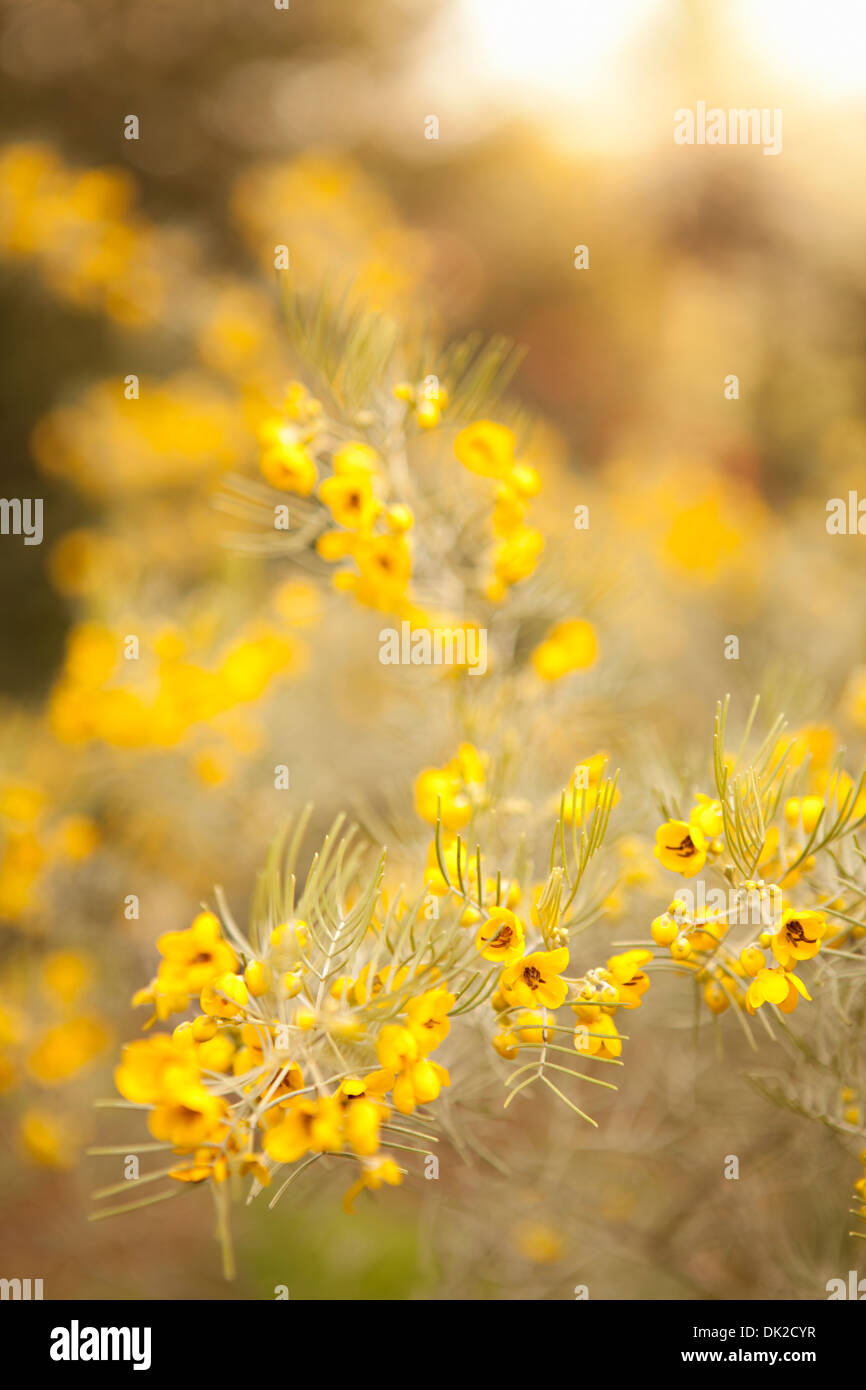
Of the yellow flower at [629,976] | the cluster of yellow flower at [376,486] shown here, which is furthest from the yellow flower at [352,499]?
the yellow flower at [629,976]

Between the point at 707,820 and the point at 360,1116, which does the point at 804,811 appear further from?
the point at 360,1116

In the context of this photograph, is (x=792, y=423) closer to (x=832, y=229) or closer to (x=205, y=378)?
(x=832, y=229)

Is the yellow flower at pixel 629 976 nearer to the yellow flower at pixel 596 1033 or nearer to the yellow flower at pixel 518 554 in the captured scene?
the yellow flower at pixel 596 1033

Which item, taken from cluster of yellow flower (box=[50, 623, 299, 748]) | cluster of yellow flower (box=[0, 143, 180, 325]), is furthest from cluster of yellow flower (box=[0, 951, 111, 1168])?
cluster of yellow flower (box=[0, 143, 180, 325])

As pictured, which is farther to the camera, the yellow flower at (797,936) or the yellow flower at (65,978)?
the yellow flower at (65,978)

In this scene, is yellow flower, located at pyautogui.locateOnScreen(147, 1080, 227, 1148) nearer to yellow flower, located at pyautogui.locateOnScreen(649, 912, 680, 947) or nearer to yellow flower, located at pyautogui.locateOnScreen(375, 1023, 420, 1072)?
yellow flower, located at pyautogui.locateOnScreen(375, 1023, 420, 1072)

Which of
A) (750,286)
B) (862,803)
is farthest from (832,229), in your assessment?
(862,803)
